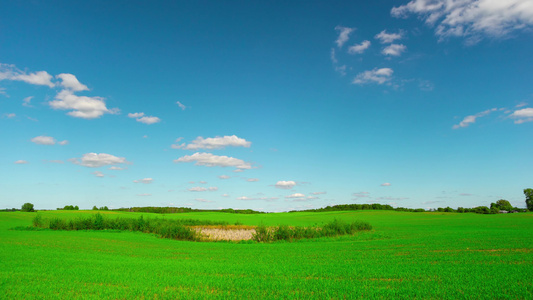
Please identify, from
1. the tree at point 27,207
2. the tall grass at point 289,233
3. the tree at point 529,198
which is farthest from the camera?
the tree at point 529,198

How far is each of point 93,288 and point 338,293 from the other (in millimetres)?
8744

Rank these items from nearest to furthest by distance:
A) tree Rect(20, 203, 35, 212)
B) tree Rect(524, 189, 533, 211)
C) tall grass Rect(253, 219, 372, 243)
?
tall grass Rect(253, 219, 372, 243) → tree Rect(20, 203, 35, 212) → tree Rect(524, 189, 533, 211)

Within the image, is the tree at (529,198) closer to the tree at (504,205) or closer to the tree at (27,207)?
the tree at (504,205)

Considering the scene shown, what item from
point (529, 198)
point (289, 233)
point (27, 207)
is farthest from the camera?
point (529, 198)

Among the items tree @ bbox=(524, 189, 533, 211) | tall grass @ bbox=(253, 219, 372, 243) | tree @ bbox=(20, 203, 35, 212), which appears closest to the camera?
tall grass @ bbox=(253, 219, 372, 243)

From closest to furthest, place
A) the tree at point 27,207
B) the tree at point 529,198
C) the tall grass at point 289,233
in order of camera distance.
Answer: the tall grass at point 289,233 → the tree at point 27,207 → the tree at point 529,198

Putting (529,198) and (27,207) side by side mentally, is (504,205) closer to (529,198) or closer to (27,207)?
(529,198)

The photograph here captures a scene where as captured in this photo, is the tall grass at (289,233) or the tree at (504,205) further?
the tree at (504,205)

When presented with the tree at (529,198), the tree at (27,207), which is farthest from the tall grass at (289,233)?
the tree at (529,198)

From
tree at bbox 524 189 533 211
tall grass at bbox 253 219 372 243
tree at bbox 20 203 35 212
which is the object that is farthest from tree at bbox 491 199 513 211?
tree at bbox 20 203 35 212

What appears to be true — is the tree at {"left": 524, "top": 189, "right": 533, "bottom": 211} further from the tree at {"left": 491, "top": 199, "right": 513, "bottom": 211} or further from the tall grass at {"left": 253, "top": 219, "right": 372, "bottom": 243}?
the tall grass at {"left": 253, "top": 219, "right": 372, "bottom": 243}

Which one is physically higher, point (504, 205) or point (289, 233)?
point (504, 205)

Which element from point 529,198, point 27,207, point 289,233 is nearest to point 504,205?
point 529,198

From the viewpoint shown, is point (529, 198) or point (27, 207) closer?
point (27, 207)
